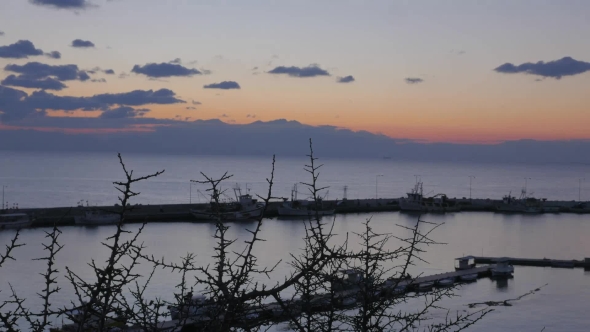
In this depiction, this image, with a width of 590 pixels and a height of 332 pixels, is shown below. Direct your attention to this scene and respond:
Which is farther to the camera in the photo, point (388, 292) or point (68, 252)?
point (68, 252)

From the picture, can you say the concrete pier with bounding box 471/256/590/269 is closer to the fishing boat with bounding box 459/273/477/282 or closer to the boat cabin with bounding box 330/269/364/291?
the fishing boat with bounding box 459/273/477/282

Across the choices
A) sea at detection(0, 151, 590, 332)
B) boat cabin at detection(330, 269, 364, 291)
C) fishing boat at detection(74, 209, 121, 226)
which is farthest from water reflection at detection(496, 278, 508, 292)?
fishing boat at detection(74, 209, 121, 226)

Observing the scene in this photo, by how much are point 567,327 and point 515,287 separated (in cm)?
541

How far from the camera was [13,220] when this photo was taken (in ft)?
116

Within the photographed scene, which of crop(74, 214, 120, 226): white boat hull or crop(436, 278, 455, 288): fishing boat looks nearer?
crop(436, 278, 455, 288): fishing boat

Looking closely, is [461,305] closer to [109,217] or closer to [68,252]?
[68,252]

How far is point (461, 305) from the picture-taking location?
19359 mm

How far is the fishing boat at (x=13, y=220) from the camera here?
3409cm

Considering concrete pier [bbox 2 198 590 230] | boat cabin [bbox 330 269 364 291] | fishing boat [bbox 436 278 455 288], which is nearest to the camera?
boat cabin [bbox 330 269 364 291]

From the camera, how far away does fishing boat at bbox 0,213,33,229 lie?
3409 centimetres

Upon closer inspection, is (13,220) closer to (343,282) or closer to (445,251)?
(445,251)

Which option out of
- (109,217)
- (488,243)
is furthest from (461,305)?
(109,217)

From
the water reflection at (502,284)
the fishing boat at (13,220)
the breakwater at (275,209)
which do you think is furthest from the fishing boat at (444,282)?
the fishing boat at (13,220)

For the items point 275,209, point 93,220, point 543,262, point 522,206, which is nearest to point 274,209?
point 275,209
